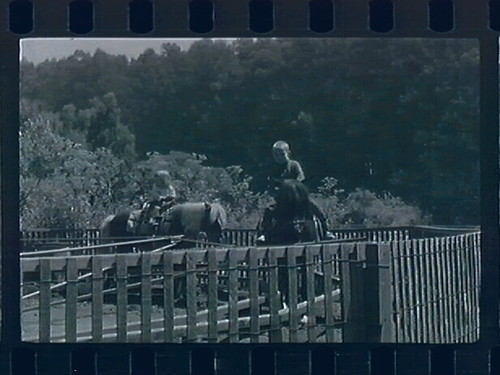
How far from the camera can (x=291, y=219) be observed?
307 inches

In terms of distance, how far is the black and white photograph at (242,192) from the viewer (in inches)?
305

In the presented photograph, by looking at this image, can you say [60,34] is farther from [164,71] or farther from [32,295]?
[32,295]

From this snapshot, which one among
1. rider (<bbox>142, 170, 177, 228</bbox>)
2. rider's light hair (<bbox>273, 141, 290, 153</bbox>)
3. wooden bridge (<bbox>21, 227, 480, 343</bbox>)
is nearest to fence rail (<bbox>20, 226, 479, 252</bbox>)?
wooden bridge (<bbox>21, 227, 480, 343</bbox>)

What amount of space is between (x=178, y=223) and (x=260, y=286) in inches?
19.9

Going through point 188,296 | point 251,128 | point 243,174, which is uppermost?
point 251,128

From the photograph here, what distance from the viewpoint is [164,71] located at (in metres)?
7.80

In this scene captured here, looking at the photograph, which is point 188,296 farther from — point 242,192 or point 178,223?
point 242,192

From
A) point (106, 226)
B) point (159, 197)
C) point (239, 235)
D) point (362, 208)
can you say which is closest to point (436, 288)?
point (362, 208)

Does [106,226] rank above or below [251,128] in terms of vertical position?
below

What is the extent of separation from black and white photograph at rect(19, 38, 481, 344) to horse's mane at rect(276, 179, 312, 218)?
1 cm

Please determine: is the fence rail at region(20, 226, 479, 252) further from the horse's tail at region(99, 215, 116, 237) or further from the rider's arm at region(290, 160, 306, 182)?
the rider's arm at region(290, 160, 306, 182)

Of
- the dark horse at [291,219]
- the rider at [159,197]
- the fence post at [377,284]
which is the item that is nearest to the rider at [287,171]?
the dark horse at [291,219]

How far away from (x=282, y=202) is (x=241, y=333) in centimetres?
69

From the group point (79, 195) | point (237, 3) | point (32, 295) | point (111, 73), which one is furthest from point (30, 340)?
point (237, 3)
